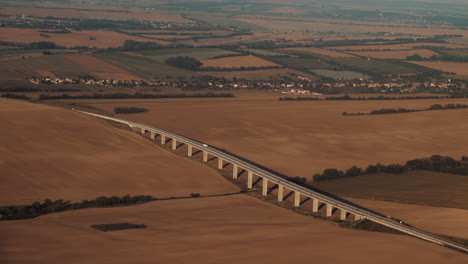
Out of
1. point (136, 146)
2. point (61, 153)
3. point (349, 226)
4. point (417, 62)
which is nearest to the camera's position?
point (349, 226)

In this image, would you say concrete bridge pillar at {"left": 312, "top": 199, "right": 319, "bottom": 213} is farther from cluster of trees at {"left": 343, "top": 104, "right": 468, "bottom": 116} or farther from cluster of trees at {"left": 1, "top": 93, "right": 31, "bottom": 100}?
cluster of trees at {"left": 1, "top": 93, "right": 31, "bottom": 100}

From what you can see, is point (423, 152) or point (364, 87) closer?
point (423, 152)

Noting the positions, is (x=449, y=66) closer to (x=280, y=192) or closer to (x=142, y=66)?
(x=142, y=66)

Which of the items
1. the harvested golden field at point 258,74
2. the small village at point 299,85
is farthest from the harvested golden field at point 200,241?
the harvested golden field at point 258,74

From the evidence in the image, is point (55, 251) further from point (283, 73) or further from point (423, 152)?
point (283, 73)

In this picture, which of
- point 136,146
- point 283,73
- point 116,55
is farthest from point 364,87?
point 136,146

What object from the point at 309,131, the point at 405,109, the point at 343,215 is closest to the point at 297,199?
the point at 343,215
